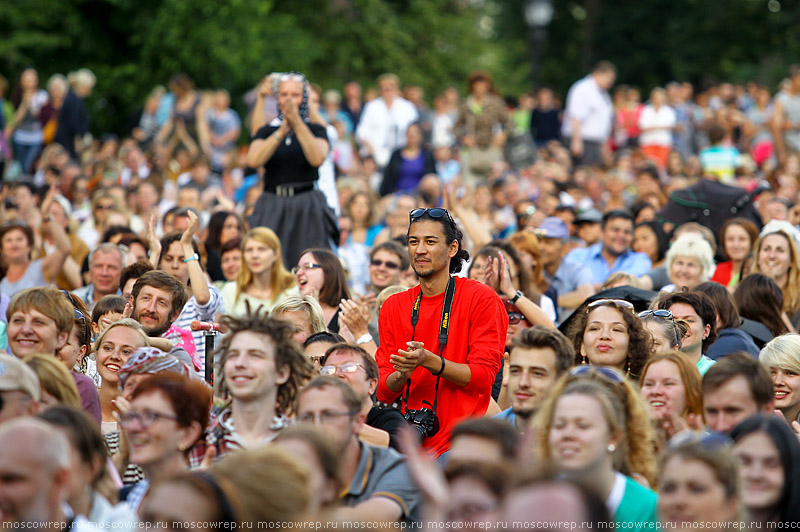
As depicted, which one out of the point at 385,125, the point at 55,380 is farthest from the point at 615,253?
the point at 385,125

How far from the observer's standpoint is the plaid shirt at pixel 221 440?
564 centimetres

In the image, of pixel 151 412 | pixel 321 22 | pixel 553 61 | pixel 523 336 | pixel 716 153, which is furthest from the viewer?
pixel 553 61

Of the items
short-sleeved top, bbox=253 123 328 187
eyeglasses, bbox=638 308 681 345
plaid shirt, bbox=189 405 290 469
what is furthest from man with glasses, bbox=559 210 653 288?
plaid shirt, bbox=189 405 290 469

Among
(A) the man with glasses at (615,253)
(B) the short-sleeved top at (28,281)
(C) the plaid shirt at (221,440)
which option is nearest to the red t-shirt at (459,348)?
(C) the plaid shirt at (221,440)

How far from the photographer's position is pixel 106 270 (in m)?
9.92

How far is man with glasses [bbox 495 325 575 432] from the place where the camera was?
5926mm

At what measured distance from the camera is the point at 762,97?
71.2 feet

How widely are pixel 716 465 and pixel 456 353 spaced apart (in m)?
2.49

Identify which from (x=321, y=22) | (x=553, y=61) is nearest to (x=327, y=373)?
(x=321, y=22)

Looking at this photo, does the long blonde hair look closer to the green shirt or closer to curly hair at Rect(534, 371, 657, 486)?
the green shirt

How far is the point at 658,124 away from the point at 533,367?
1576 cm

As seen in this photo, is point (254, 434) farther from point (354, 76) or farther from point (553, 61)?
point (553, 61)

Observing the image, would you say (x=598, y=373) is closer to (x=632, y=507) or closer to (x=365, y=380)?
(x=632, y=507)

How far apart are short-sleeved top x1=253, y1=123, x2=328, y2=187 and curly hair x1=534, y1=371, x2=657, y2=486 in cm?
562
